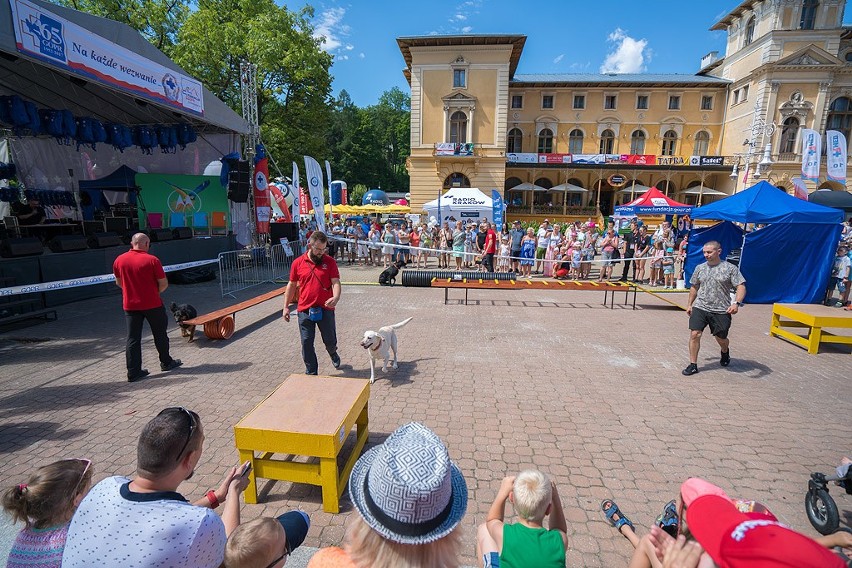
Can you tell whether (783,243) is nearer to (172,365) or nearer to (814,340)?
(814,340)

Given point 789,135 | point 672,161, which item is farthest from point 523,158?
point 789,135

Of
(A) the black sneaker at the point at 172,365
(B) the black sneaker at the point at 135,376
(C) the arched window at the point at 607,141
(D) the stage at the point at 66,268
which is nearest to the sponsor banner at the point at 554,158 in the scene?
(C) the arched window at the point at 607,141

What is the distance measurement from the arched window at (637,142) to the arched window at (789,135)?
10279 mm

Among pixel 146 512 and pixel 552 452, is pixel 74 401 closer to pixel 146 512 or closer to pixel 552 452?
pixel 146 512

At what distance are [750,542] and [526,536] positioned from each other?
0.95 meters

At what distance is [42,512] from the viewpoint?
5.93ft

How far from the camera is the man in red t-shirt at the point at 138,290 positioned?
542cm

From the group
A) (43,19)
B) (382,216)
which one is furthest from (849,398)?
(382,216)

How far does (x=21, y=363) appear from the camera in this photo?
627 centimetres

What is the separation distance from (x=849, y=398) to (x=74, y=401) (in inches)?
387

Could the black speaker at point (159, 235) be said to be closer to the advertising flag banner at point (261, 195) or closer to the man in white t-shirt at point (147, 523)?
the advertising flag banner at point (261, 195)

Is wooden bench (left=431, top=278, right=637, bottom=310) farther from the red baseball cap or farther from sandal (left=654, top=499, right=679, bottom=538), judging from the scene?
the red baseball cap

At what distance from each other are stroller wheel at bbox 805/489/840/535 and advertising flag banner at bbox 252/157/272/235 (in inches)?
611

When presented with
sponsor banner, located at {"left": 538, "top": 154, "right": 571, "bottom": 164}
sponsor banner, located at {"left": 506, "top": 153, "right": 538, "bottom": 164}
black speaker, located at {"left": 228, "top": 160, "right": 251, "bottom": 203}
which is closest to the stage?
black speaker, located at {"left": 228, "top": 160, "right": 251, "bottom": 203}
